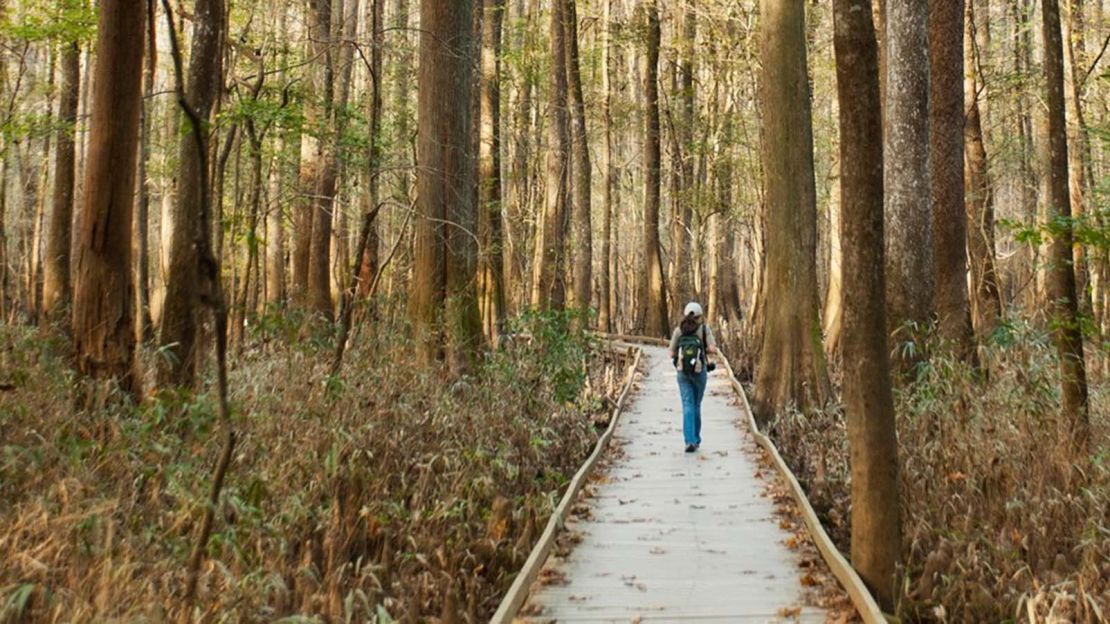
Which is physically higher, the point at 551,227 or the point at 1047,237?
the point at 551,227

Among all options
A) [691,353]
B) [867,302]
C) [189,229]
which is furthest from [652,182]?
[867,302]

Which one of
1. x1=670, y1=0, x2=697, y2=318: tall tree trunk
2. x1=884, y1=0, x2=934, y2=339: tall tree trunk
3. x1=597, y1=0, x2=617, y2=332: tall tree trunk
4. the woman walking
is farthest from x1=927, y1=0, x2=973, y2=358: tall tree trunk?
x1=597, y1=0, x2=617, y2=332: tall tree trunk

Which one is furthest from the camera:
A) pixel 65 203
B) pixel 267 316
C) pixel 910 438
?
pixel 65 203

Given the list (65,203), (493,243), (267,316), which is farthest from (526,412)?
(65,203)

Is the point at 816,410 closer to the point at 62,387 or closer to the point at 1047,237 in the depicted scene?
the point at 1047,237

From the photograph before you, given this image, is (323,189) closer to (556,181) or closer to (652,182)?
(556,181)

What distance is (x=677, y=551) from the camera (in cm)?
699

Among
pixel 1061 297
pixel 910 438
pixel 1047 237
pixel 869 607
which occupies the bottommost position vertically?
pixel 869 607

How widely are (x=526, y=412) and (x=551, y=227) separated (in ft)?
28.5

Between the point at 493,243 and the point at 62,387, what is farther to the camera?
the point at 493,243

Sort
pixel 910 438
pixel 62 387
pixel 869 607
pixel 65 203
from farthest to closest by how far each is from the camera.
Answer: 1. pixel 65 203
2. pixel 910 438
3. pixel 62 387
4. pixel 869 607

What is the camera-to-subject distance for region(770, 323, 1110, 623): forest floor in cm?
516

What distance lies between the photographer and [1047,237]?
23.9ft

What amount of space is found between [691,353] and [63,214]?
1158 cm
